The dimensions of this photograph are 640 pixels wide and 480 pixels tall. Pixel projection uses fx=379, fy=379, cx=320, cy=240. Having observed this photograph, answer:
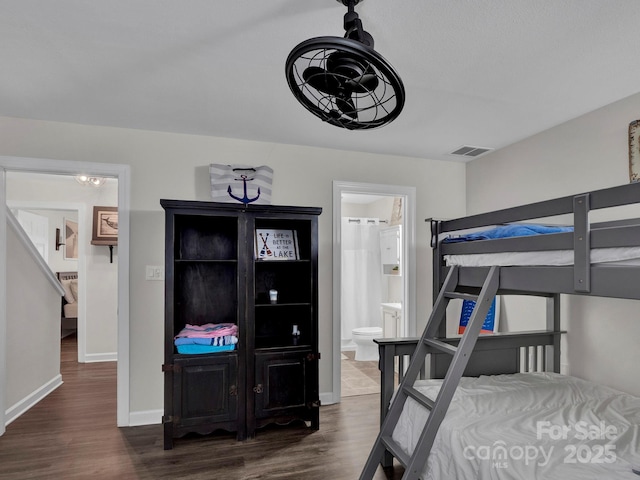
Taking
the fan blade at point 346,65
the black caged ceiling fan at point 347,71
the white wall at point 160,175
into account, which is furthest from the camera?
the white wall at point 160,175

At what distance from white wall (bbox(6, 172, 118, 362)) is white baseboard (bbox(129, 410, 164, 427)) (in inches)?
91.3

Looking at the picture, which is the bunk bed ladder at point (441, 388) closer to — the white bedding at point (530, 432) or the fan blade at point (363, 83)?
the white bedding at point (530, 432)

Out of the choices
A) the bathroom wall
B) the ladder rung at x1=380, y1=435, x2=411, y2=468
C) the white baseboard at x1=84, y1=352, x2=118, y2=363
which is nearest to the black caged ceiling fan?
the ladder rung at x1=380, y1=435, x2=411, y2=468

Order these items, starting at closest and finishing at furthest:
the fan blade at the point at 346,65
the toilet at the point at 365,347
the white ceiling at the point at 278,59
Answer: the fan blade at the point at 346,65
the white ceiling at the point at 278,59
the toilet at the point at 365,347

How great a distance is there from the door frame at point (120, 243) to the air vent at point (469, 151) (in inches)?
118

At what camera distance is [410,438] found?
81.4 inches

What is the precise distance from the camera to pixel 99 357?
5.12 metres

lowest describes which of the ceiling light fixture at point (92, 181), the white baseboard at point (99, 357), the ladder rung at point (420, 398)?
the white baseboard at point (99, 357)

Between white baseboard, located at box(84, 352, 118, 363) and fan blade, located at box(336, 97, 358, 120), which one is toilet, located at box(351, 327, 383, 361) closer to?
white baseboard, located at box(84, 352, 118, 363)

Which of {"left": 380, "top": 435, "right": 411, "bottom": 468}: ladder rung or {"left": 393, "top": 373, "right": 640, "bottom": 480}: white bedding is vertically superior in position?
{"left": 393, "top": 373, "right": 640, "bottom": 480}: white bedding

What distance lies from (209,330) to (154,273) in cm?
73

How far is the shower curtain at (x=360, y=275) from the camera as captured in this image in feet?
18.8

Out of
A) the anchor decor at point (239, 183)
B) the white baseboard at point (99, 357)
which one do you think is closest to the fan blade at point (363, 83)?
the anchor decor at point (239, 183)

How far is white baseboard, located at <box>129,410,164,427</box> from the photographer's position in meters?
3.09
